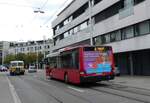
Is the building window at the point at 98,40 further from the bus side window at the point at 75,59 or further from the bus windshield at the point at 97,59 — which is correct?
the bus windshield at the point at 97,59

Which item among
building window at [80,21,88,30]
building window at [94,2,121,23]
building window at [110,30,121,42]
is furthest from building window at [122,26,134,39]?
building window at [80,21,88,30]

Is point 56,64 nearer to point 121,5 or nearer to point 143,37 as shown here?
point 143,37

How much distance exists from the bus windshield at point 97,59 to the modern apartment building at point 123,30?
9.56 metres

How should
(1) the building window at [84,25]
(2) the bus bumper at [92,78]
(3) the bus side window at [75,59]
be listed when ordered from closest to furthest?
(2) the bus bumper at [92,78] → (3) the bus side window at [75,59] → (1) the building window at [84,25]

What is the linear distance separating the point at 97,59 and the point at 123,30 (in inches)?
633

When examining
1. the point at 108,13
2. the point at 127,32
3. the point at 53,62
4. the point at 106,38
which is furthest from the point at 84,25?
the point at 53,62

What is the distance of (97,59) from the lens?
963 inches

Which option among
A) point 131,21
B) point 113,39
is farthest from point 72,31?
point 131,21

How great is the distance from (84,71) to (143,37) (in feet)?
41.3

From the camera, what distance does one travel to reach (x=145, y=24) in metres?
34.7

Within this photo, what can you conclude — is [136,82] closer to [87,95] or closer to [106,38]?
[87,95]

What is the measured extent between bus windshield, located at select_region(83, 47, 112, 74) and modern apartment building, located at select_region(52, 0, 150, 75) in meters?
9.56

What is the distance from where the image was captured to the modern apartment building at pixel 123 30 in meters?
34.8

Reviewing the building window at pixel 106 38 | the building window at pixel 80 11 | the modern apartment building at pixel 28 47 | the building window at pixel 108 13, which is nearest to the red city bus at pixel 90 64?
the building window at pixel 108 13
